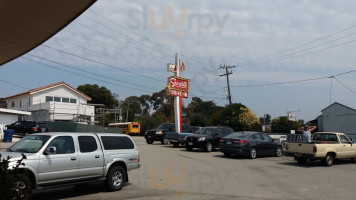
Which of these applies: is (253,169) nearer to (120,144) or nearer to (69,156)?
(120,144)

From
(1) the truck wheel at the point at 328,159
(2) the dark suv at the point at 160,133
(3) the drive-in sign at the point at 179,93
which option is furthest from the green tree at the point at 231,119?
(1) the truck wheel at the point at 328,159

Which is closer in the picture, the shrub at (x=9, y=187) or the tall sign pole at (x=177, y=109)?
the shrub at (x=9, y=187)

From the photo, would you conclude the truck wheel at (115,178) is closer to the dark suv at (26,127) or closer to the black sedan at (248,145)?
the black sedan at (248,145)

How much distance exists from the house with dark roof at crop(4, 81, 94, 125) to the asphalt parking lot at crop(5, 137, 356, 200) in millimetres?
31488

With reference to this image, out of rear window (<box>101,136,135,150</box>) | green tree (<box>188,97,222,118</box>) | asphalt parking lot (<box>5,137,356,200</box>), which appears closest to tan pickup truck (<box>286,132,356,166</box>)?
asphalt parking lot (<box>5,137,356,200</box>)

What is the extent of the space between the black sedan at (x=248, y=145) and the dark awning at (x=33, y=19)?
13.1 meters

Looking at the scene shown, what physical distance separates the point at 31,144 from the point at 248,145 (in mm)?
12413

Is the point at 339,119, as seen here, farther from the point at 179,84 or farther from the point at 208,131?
the point at 208,131

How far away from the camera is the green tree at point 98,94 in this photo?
7544 cm

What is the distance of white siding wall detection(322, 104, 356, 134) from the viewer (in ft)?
132

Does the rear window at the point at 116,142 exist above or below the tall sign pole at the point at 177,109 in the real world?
below

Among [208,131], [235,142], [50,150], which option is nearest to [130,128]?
[208,131]

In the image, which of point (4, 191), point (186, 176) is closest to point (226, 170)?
point (186, 176)

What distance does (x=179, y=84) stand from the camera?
31.4m
